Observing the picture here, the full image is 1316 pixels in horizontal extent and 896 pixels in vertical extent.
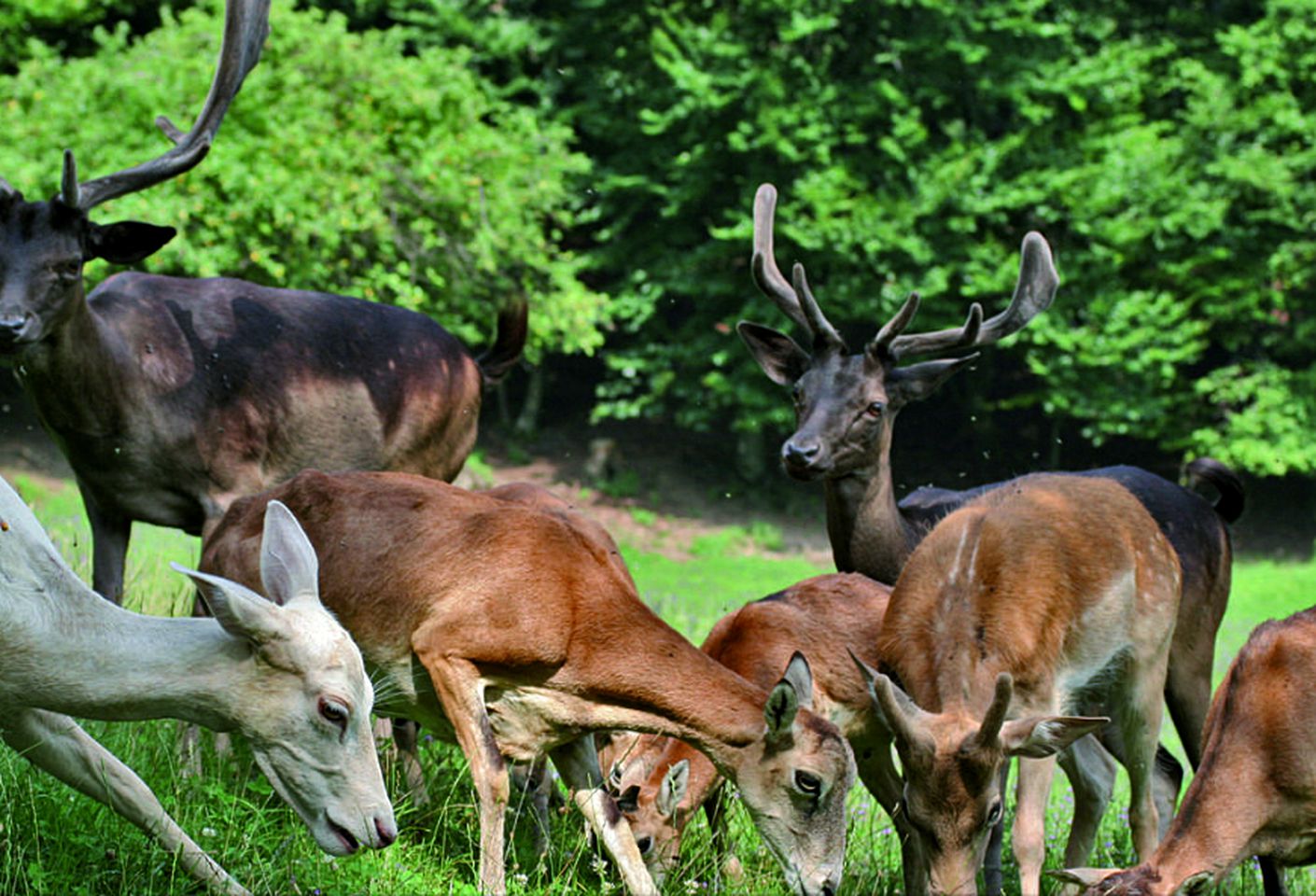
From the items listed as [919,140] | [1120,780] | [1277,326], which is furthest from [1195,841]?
[1277,326]

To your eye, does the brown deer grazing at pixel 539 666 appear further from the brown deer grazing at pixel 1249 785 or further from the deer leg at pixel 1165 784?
the deer leg at pixel 1165 784

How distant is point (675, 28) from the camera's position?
2627 centimetres

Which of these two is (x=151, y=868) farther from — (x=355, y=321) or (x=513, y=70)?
(x=513, y=70)

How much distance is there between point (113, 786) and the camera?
5090 mm

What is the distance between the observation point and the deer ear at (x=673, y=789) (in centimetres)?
622

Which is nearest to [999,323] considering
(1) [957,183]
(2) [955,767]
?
(2) [955,767]

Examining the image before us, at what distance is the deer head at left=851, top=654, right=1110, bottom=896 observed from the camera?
5.34 metres

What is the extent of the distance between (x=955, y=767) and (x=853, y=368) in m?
3.04

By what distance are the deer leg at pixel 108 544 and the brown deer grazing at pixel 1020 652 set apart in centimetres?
363

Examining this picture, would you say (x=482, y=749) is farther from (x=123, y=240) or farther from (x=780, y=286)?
(x=780, y=286)

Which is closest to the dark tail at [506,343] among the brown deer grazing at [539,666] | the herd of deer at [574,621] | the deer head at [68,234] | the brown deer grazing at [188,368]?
the herd of deer at [574,621]

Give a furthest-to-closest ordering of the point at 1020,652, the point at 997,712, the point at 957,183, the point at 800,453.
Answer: the point at 957,183
the point at 800,453
the point at 1020,652
the point at 997,712

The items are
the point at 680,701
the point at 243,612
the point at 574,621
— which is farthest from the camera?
the point at 574,621

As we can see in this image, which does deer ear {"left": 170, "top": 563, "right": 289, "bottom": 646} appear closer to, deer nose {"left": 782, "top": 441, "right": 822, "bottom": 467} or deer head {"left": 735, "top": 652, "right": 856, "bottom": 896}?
deer head {"left": 735, "top": 652, "right": 856, "bottom": 896}
